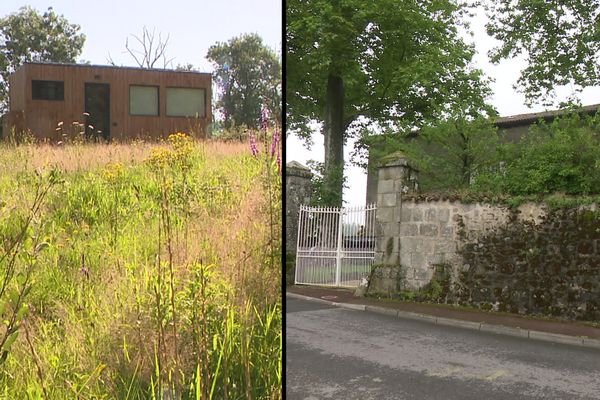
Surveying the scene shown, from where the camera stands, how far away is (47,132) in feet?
4.20

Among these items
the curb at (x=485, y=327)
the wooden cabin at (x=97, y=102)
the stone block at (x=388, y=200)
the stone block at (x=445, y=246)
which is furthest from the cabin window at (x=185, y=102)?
the stone block at (x=388, y=200)

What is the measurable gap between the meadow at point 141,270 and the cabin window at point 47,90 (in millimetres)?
116

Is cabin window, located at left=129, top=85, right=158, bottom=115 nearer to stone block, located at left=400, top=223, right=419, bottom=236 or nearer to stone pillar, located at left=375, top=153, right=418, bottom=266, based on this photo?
stone block, located at left=400, top=223, right=419, bottom=236

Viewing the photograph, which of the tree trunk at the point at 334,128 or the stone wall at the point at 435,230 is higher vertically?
the tree trunk at the point at 334,128

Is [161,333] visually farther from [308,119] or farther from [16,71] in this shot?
[308,119]

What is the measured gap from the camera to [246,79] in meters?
1.41

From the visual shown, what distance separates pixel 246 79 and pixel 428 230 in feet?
26.4

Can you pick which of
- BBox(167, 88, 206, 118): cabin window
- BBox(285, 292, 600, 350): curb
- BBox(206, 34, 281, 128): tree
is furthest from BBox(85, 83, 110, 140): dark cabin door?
BBox(285, 292, 600, 350): curb

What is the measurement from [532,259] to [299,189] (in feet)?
16.5

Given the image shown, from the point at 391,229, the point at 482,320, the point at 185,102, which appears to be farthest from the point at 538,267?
the point at 185,102

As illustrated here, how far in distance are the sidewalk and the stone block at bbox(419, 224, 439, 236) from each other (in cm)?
114

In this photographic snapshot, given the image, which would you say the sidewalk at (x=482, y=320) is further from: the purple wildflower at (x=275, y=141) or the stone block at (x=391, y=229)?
the purple wildflower at (x=275, y=141)

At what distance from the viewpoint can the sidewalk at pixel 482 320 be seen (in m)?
6.62

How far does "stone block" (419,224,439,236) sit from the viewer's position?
29.6ft
